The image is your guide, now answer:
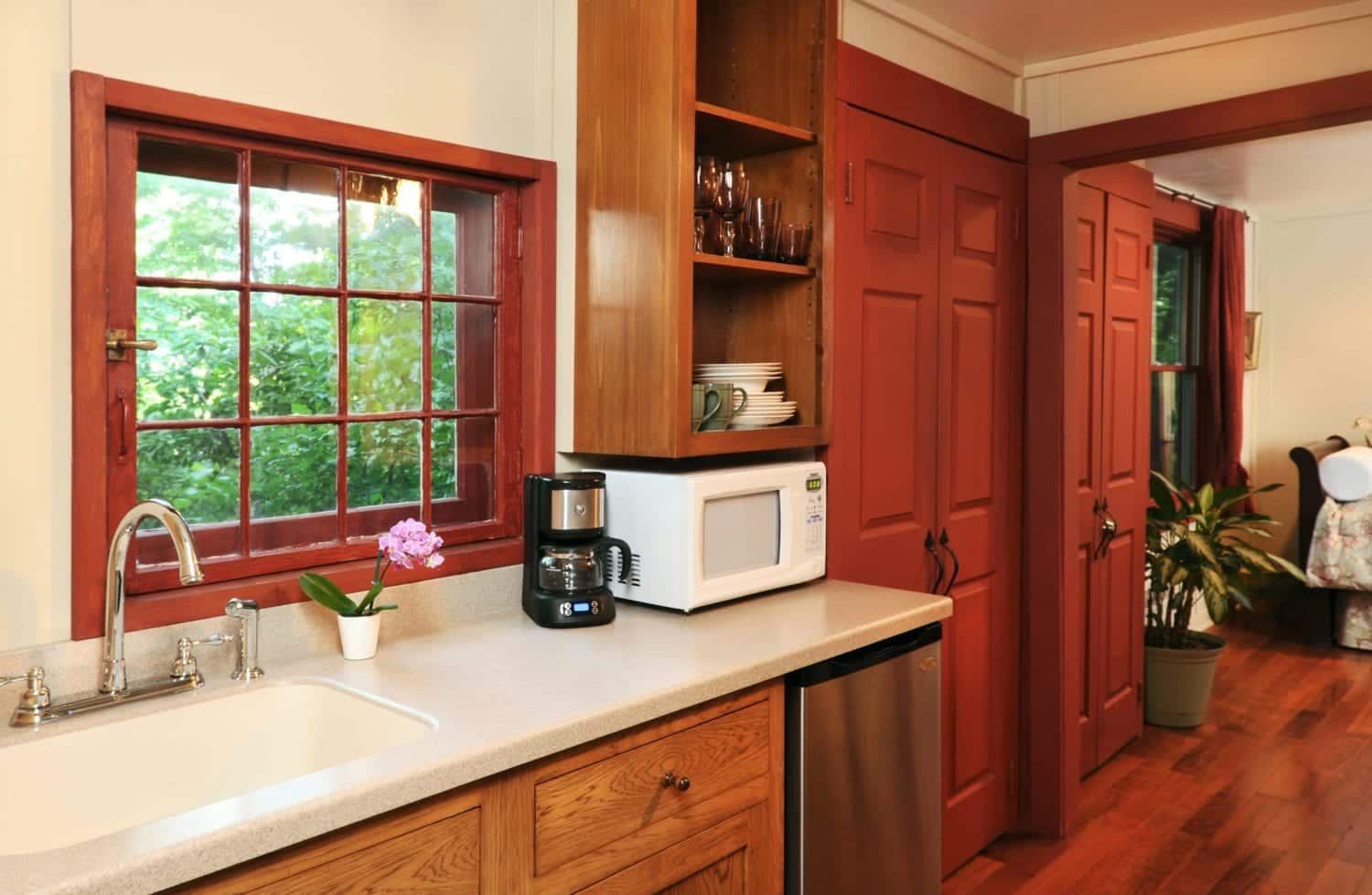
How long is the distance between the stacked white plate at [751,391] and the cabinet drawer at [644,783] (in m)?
0.71

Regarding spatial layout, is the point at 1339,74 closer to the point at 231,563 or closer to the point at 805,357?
the point at 805,357

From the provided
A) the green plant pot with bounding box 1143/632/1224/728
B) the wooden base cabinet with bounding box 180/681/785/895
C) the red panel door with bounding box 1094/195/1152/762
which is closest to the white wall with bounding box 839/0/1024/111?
the red panel door with bounding box 1094/195/1152/762

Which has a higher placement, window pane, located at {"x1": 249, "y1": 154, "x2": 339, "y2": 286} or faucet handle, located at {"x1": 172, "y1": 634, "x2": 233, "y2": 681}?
window pane, located at {"x1": 249, "y1": 154, "x2": 339, "y2": 286}

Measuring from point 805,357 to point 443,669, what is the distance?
1.15m

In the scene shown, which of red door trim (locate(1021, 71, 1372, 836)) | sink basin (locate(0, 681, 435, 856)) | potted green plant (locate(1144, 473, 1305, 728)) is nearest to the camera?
sink basin (locate(0, 681, 435, 856))

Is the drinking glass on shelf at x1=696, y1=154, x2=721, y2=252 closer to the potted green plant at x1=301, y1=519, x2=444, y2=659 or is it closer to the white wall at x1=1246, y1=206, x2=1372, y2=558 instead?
the potted green plant at x1=301, y1=519, x2=444, y2=659

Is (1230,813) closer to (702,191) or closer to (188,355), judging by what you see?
(702,191)

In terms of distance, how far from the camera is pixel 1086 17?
9.64 ft

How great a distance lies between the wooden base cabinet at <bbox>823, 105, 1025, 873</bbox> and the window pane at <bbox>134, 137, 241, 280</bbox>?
4.58ft

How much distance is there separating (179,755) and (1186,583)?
3.94 metres

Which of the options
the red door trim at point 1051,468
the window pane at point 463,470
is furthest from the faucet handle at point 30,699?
the red door trim at point 1051,468

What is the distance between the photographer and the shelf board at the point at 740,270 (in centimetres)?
225

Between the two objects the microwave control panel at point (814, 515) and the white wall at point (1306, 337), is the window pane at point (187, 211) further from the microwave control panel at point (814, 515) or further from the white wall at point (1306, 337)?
the white wall at point (1306, 337)

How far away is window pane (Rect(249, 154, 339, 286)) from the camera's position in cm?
192
